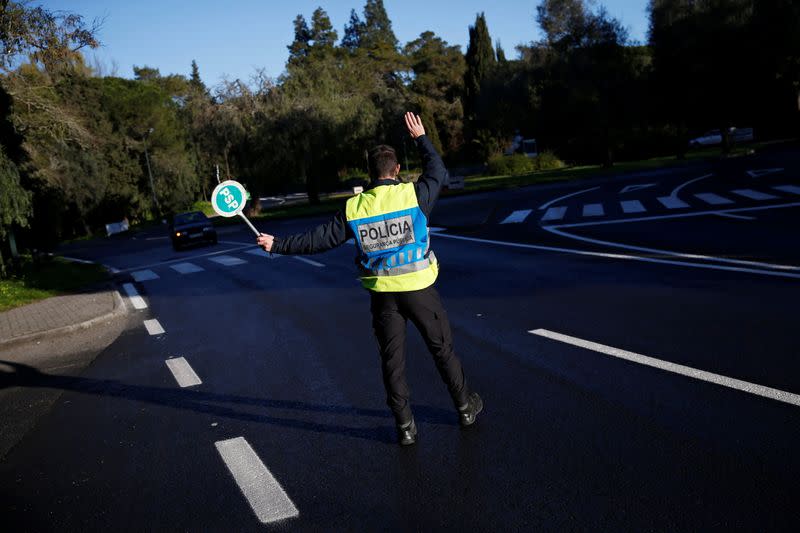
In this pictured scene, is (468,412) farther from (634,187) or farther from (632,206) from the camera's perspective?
(634,187)

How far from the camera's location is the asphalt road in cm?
371

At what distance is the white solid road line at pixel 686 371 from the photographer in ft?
15.6

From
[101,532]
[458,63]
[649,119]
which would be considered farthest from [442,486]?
[458,63]

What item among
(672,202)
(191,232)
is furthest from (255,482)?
(191,232)

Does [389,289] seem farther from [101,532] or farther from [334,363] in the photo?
[334,363]

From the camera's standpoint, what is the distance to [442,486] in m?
3.97

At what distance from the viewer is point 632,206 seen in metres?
20.5

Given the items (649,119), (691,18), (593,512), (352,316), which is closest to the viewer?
(593,512)

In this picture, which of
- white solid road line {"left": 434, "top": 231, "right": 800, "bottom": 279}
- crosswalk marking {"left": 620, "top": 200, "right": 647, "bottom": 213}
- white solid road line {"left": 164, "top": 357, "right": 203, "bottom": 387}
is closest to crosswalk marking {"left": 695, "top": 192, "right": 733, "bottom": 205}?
crosswalk marking {"left": 620, "top": 200, "right": 647, "bottom": 213}

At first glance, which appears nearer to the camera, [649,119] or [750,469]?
[750,469]

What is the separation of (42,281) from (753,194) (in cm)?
1864

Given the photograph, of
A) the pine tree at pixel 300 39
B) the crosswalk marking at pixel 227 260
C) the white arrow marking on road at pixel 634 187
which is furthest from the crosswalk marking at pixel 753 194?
the pine tree at pixel 300 39

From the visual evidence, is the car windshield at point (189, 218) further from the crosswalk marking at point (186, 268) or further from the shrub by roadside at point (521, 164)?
the shrub by roadside at point (521, 164)

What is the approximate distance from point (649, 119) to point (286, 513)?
47490mm
